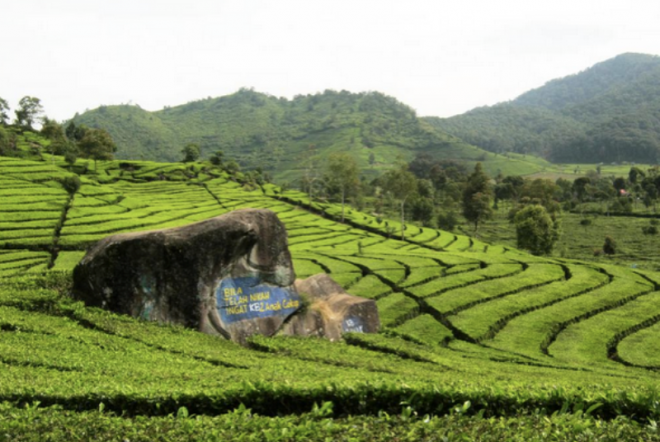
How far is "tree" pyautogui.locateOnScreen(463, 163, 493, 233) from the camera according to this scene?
7469 cm

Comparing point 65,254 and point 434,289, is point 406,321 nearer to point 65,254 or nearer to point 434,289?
point 434,289

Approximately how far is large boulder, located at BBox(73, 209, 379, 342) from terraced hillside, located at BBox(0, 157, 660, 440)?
0.76 m

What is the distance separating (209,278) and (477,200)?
63832 millimetres

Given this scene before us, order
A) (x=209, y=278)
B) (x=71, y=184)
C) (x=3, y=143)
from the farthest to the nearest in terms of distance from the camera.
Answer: (x=3, y=143) < (x=71, y=184) < (x=209, y=278)

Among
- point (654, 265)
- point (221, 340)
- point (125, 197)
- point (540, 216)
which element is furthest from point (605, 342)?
point (125, 197)

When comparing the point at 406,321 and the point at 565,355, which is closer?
the point at 565,355

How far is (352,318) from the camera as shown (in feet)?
64.4

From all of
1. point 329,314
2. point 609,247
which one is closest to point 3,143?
point 329,314

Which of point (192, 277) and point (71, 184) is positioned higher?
point (71, 184)

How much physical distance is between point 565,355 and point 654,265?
4741cm

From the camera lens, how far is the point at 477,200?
247 ft

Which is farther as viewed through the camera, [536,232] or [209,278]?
[536,232]

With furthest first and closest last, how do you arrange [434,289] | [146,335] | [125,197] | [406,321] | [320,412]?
[125,197]
[434,289]
[406,321]
[146,335]
[320,412]

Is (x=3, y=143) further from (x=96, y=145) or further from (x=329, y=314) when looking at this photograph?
(x=329, y=314)
